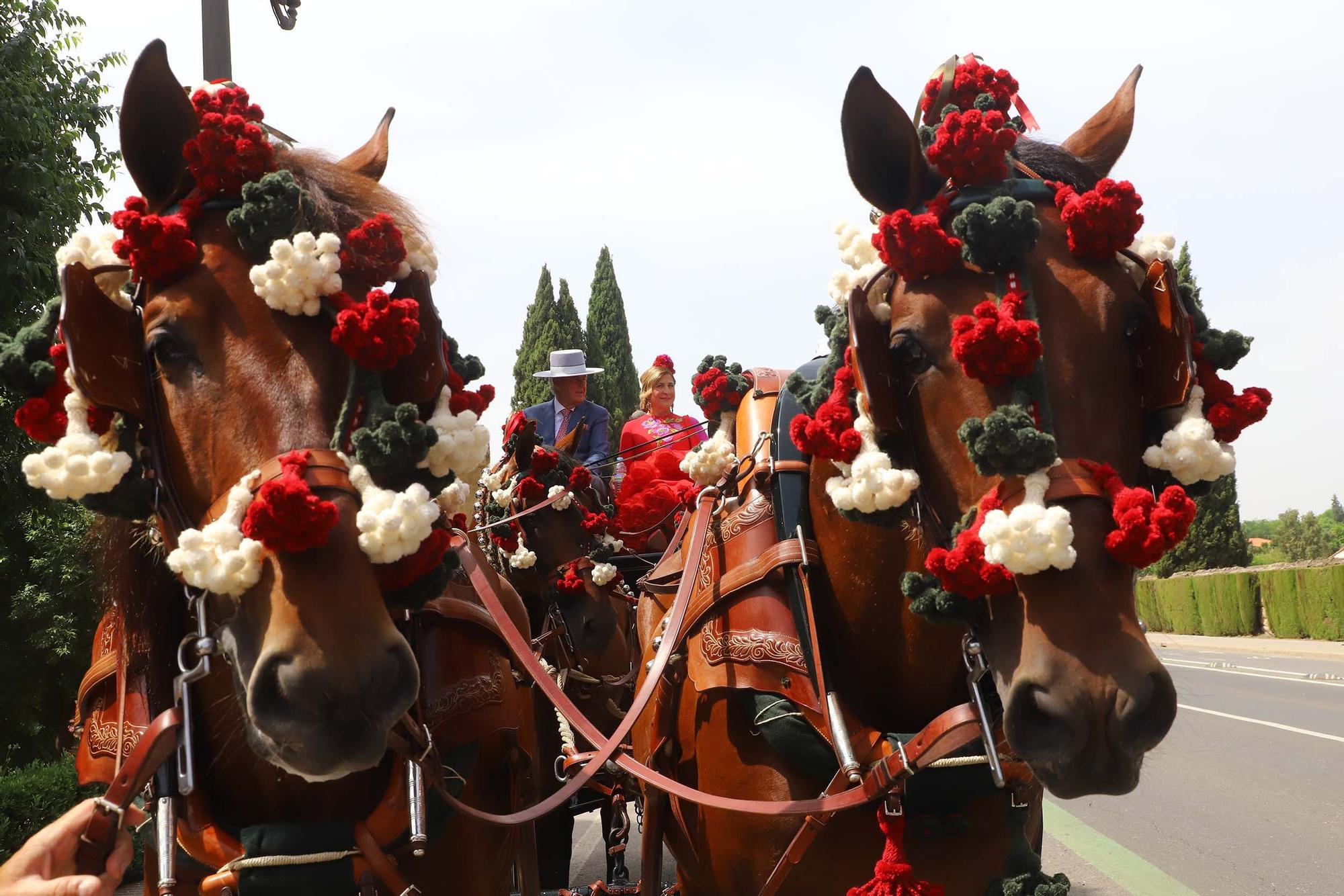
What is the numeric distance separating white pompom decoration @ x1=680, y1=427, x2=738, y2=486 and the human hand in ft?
6.20

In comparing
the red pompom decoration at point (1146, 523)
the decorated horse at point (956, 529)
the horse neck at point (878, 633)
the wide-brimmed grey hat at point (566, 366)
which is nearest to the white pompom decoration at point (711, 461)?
the decorated horse at point (956, 529)

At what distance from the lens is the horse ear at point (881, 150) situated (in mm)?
2506

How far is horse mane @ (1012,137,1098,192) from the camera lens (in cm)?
257

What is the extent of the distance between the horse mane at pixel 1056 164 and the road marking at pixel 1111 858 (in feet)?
15.0

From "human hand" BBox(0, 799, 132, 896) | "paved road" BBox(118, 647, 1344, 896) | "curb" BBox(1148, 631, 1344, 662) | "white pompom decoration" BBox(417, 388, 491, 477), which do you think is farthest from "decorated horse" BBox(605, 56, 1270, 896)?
"curb" BBox(1148, 631, 1344, 662)

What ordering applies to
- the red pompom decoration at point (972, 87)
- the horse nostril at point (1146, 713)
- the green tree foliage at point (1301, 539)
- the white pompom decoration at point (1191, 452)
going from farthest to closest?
the green tree foliage at point (1301, 539) < the red pompom decoration at point (972, 87) < the white pompom decoration at point (1191, 452) < the horse nostril at point (1146, 713)

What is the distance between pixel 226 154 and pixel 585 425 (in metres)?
5.10

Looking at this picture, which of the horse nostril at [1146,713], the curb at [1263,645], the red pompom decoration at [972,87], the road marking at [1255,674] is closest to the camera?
the horse nostril at [1146,713]

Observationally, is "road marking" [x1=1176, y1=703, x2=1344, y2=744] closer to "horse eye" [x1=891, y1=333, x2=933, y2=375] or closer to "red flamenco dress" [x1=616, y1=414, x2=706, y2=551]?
"red flamenco dress" [x1=616, y1=414, x2=706, y2=551]

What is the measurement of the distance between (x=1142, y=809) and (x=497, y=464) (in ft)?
16.9

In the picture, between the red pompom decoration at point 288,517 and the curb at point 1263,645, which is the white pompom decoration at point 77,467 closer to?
the red pompom decoration at point 288,517

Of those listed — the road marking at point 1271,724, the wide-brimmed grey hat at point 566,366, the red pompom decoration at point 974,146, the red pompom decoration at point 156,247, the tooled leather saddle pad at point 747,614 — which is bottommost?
the road marking at point 1271,724

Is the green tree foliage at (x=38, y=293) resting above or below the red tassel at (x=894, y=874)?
above

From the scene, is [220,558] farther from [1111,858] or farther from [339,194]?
[1111,858]
